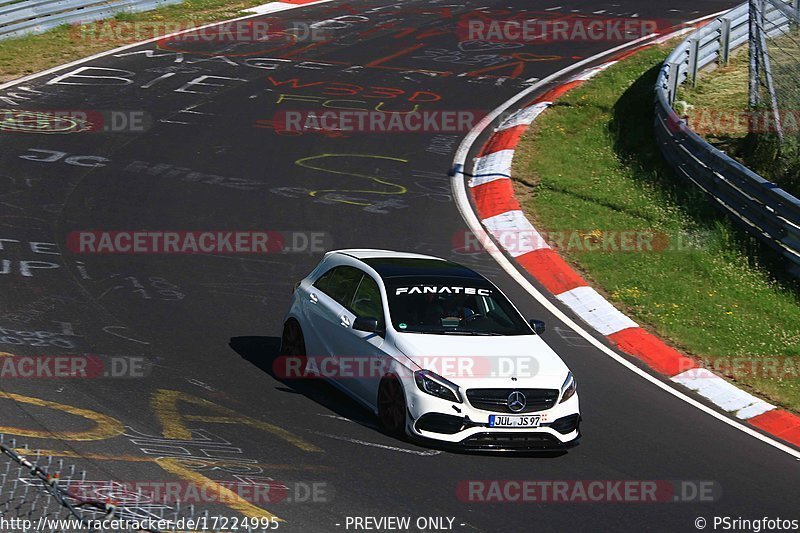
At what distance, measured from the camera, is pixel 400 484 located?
29.6ft

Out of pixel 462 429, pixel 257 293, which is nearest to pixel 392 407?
pixel 462 429

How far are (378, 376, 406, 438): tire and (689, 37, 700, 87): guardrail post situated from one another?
1460cm

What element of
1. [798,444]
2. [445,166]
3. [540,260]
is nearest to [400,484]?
[798,444]

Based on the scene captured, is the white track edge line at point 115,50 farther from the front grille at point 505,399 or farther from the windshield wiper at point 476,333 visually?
the front grille at point 505,399

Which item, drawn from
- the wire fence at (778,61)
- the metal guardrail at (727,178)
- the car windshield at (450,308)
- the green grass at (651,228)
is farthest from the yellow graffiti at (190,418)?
the wire fence at (778,61)

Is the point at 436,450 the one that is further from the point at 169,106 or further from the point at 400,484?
the point at 169,106

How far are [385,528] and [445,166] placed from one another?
478 inches

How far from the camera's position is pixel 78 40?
1032 inches

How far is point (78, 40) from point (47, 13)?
0.95m

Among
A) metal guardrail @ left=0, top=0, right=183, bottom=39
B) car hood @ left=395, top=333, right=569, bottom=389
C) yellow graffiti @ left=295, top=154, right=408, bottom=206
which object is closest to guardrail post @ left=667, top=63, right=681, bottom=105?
yellow graffiti @ left=295, top=154, right=408, bottom=206

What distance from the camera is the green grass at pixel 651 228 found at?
13.9 m

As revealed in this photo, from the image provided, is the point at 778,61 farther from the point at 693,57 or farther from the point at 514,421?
the point at 514,421

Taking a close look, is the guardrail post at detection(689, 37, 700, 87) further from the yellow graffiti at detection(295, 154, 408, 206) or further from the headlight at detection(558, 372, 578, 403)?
the headlight at detection(558, 372, 578, 403)

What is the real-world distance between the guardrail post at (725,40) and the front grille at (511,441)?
1671cm
